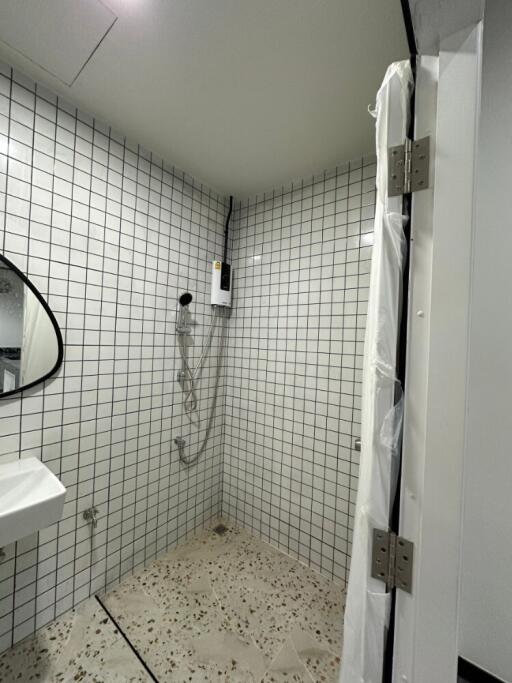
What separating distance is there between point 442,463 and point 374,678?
52 cm

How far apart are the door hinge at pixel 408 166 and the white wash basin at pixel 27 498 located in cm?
145

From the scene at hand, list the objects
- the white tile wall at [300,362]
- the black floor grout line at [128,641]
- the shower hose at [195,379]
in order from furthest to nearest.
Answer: the shower hose at [195,379]
the white tile wall at [300,362]
the black floor grout line at [128,641]

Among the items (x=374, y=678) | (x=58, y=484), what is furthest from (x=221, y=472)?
(x=374, y=678)

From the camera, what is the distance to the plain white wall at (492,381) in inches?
36.5

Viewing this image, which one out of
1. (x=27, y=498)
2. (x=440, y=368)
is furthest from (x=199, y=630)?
(x=440, y=368)

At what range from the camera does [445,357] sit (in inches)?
21.6

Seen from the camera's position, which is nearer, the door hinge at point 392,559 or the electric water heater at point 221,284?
the door hinge at point 392,559

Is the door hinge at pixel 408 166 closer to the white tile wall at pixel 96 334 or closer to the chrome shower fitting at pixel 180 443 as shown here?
the white tile wall at pixel 96 334

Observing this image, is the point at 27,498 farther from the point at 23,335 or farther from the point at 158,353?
the point at 158,353

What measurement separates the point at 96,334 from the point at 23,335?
0.29 meters

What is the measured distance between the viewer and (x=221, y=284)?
1.96m

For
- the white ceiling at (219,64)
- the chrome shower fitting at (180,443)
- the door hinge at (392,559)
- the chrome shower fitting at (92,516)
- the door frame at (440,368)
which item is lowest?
the chrome shower fitting at (92,516)

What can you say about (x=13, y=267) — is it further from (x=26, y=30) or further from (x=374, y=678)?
(x=374, y=678)

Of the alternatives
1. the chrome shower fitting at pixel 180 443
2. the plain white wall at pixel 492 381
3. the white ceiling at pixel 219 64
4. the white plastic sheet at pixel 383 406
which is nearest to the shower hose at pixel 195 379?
the chrome shower fitting at pixel 180 443
